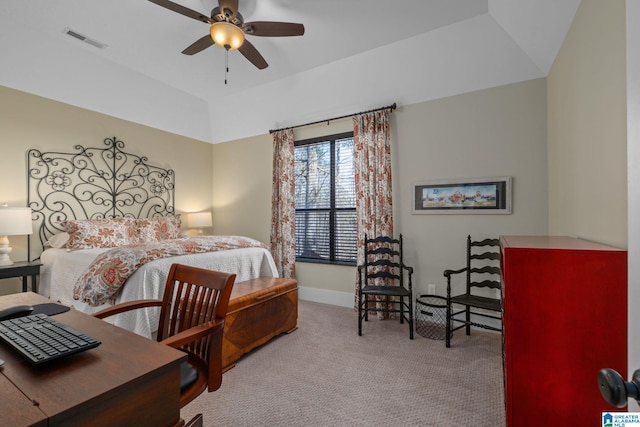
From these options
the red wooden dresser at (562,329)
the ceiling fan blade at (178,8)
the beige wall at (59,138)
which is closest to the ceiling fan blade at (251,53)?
the ceiling fan blade at (178,8)

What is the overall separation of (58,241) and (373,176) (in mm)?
3641

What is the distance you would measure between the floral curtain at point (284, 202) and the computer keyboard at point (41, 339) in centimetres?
334

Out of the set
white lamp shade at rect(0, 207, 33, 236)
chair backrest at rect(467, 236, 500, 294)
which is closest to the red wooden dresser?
chair backrest at rect(467, 236, 500, 294)

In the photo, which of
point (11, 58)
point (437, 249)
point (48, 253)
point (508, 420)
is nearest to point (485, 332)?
point (437, 249)

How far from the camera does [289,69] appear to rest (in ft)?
12.7

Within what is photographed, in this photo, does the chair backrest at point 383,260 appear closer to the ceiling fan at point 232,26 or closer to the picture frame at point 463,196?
the picture frame at point 463,196

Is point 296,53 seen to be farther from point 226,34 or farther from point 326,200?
point 326,200

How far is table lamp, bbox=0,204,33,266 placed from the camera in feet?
9.27

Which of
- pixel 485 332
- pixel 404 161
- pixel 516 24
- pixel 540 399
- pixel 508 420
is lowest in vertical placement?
pixel 485 332

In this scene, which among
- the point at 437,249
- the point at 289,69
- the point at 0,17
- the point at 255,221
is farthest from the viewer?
the point at 255,221

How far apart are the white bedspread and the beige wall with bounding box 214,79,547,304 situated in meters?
1.27

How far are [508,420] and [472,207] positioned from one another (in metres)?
2.22

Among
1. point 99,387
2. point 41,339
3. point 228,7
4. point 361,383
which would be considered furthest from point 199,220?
point 99,387

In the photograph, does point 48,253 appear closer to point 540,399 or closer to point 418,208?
point 418,208
